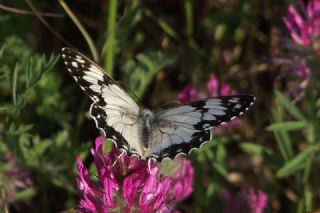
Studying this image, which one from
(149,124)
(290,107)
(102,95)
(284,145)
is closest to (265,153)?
(284,145)

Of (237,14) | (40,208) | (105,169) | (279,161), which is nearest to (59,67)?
(40,208)

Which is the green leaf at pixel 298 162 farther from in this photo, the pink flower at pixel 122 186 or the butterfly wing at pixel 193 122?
the pink flower at pixel 122 186

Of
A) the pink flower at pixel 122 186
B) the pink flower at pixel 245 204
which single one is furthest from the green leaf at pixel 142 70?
the pink flower at pixel 122 186

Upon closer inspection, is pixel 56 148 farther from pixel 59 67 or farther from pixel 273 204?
pixel 273 204

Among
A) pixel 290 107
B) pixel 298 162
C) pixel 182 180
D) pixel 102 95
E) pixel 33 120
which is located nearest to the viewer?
pixel 102 95

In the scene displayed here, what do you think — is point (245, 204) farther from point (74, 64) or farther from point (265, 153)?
point (74, 64)

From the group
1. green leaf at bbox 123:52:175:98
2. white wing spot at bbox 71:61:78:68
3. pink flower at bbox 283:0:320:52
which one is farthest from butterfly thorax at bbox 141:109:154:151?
pink flower at bbox 283:0:320:52

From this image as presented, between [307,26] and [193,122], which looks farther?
[307,26]
